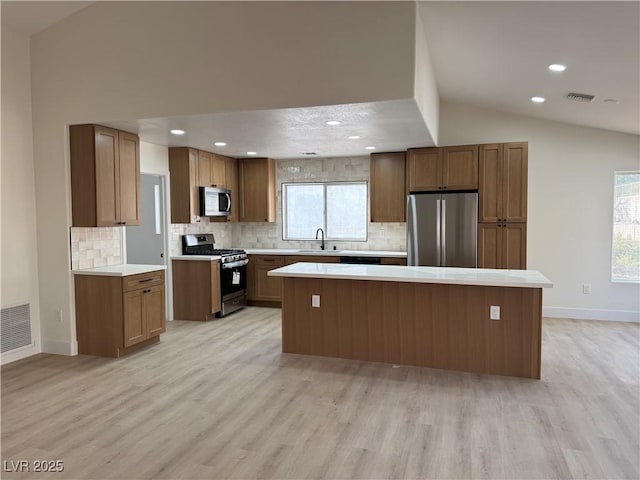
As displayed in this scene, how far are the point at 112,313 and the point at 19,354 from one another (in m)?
1.04

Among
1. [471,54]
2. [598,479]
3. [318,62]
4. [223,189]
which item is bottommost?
[598,479]

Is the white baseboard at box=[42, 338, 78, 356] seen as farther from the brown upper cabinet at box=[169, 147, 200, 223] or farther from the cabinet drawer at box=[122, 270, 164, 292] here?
the brown upper cabinet at box=[169, 147, 200, 223]

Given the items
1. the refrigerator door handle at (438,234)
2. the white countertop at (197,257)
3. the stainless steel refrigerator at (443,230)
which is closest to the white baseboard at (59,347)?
the white countertop at (197,257)

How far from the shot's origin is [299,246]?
7441 millimetres

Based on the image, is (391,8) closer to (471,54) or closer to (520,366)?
(471,54)

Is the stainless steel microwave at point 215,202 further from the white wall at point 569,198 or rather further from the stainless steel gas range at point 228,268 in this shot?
the white wall at point 569,198

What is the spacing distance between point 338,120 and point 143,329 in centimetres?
296

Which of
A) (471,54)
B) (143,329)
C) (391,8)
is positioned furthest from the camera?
(143,329)

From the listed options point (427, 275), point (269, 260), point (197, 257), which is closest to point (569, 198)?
point (427, 275)

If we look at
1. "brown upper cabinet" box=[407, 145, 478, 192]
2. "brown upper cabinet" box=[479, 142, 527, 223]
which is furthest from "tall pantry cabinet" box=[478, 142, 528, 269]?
"brown upper cabinet" box=[407, 145, 478, 192]

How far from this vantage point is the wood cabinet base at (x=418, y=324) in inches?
152

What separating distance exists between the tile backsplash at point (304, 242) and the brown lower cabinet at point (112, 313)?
202 centimetres

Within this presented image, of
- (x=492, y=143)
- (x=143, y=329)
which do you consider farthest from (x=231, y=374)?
(x=492, y=143)

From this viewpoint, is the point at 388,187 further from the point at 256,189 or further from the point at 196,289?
the point at 196,289
